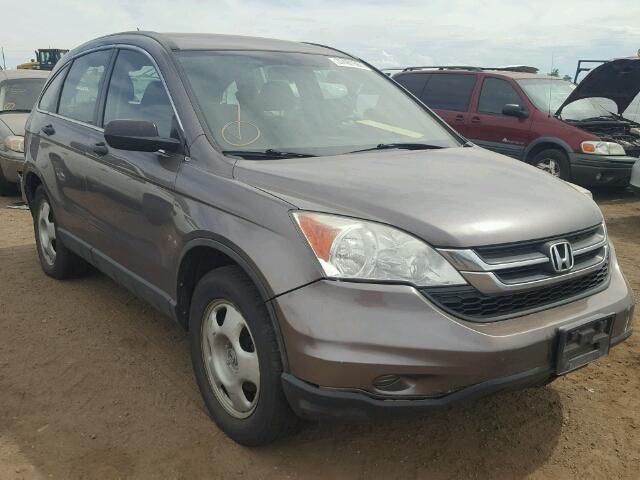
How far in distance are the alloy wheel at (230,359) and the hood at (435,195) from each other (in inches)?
23.6

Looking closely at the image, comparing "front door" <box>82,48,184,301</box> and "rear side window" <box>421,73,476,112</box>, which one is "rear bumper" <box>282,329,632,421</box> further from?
"rear side window" <box>421,73,476,112</box>

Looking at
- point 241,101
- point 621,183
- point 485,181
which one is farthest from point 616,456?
point 621,183

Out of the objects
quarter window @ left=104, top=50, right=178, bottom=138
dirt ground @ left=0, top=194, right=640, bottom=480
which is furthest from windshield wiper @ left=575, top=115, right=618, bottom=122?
quarter window @ left=104, top=50, right=178, bottom=138

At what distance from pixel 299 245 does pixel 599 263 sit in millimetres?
1332

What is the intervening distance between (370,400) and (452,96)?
8.18 meters

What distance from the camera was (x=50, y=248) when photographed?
16.0 feet

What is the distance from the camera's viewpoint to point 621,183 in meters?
8.77

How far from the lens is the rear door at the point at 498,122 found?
29.1ft

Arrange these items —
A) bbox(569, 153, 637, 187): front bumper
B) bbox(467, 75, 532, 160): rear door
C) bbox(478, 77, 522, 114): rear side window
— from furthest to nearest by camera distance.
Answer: bbox(478, 77, 522, 114): rear side window, bbox(467, 75, 532, 160): rear door, bbox(569, 153, 637, 187): front bumper

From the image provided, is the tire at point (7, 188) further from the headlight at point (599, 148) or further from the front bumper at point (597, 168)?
the headlight at point (599, 148)

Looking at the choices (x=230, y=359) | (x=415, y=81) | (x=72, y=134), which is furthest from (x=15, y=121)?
(x=230, y=359)

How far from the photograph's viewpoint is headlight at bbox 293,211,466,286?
7.16ft

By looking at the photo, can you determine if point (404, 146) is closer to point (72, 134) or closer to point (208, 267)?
point (208, 267)

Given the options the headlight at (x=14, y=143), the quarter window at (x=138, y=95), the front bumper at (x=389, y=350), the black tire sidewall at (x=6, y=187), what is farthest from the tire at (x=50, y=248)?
the black tire sidewall at (x=6, y=187)
